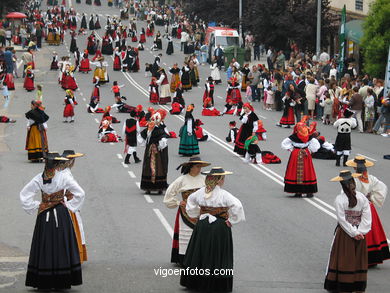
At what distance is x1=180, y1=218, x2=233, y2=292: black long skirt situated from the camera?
503 inches

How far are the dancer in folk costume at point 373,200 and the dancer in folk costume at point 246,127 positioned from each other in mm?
12123

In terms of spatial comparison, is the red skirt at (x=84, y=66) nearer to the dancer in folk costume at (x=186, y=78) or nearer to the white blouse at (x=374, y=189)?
the dancer in folk costume at (x=186, y=78)

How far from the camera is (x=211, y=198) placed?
42.4ft

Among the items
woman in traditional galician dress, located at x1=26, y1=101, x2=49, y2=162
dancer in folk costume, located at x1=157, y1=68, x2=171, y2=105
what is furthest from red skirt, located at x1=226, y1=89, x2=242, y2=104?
woman in traditional galician dress, located at x1=26, y1=101, x2=49, y2=162

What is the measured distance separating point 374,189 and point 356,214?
4.33 feet

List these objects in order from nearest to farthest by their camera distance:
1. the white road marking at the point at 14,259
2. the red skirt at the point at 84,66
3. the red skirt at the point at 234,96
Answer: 1. the white road marking at the point at 14,259
2. the red skirt at the point at 234,96
3. the red skirt at the point at 84,66

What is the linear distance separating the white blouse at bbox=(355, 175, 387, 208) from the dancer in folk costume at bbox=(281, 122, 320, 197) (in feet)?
20.7

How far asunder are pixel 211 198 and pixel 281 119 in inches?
872

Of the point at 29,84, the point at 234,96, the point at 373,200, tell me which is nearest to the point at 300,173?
the point at 373,200

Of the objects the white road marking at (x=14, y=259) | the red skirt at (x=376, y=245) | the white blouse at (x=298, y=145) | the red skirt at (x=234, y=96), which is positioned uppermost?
the white blouse at (x=298, y=145)

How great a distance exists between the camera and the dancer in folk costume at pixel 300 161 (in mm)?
20703

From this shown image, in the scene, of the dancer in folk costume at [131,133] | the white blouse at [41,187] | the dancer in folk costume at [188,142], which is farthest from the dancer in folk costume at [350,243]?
the dancer in folk costume at [188,142]

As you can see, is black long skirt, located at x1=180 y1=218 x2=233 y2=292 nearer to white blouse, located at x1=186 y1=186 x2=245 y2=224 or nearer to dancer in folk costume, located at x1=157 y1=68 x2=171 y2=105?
white blouse, located at x1=186 y1=186 x2=245 y2=224

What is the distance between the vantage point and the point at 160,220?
18.3 meters
